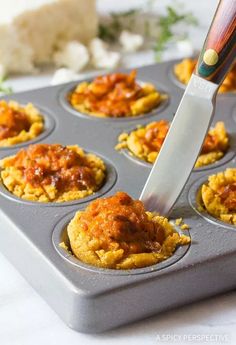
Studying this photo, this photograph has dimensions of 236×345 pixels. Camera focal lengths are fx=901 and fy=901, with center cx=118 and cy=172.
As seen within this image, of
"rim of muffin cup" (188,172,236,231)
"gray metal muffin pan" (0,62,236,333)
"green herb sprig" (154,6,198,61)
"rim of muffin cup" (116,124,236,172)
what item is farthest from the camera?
"green herb sprig" (154,6,198,61)

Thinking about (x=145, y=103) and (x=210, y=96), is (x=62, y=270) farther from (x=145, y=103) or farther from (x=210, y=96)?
(x=145, y=103)

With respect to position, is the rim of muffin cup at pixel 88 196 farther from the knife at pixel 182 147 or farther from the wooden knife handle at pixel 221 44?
the wooden knife handle at pixel 221 44

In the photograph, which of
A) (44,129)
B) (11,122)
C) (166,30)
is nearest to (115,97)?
(44,129)

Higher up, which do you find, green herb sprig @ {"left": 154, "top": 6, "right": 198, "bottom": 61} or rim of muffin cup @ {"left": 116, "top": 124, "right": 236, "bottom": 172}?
rim of muffin cup @ {"left": 116, "top": 124, "right": 236, "bottom": 172}

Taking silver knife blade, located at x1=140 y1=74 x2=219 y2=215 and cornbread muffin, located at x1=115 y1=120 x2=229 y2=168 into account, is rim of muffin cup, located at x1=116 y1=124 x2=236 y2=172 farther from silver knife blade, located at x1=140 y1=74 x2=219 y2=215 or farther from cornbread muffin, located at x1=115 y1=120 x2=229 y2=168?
silver knife blade, located at x1=140 y1=74 x2=219 y2=215

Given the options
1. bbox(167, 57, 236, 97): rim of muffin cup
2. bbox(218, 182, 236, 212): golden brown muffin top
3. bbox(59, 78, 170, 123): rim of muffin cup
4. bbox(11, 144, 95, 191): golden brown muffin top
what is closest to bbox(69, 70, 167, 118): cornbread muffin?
bbox(59, 78, 170, 123): rim of muffin cup
